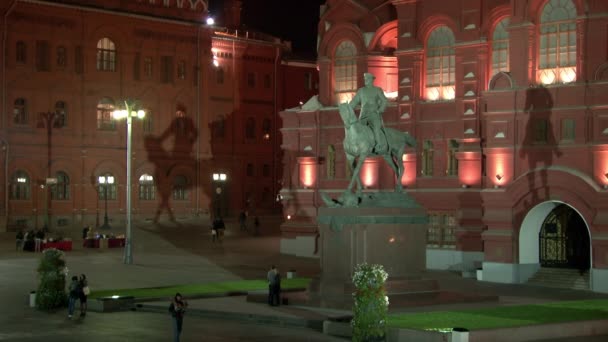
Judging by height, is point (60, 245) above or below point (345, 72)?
below

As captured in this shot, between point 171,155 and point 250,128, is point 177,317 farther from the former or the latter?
point 250,128

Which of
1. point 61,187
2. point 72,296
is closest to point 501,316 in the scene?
point 72,296

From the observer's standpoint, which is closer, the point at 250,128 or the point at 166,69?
the point at 166,69

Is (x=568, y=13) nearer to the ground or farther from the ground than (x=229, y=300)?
farther from the ground

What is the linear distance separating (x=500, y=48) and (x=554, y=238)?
10366mm

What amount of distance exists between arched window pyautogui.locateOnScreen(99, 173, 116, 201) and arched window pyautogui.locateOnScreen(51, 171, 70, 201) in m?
2.64

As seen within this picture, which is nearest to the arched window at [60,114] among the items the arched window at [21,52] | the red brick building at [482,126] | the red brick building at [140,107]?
the red brick building at [140,107]

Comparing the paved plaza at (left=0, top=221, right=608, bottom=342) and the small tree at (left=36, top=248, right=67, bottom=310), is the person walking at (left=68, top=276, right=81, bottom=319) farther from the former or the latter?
the small tree at (left=36, top=248, right=67, bottom=310)

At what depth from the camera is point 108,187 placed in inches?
3140

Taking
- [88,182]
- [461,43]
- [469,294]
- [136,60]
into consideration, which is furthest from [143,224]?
[469,294]

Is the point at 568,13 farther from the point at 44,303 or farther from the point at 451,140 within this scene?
the point at 44,303

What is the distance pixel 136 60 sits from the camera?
3241 inches

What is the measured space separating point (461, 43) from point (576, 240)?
12.0 meters

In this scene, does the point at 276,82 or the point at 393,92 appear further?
the point at 276,82
